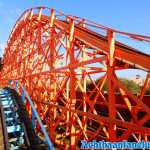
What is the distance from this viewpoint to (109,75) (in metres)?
7.96

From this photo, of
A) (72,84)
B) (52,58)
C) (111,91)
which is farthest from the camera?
(52,58)

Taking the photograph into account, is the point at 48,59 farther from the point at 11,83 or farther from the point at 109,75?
the point at 109,75

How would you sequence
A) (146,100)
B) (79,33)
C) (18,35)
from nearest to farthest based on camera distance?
(79,33)
(146,100)
(18,35)

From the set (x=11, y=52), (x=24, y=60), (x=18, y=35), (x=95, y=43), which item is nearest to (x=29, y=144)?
(x=95, y=43)

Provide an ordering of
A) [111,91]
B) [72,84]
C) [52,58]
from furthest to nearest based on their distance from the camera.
Result: 1. [52,58]
2. [72,84]
3. [111,91]

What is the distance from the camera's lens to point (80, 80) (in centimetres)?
1193

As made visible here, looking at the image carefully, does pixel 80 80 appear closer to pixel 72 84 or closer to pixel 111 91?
pixel 72 84

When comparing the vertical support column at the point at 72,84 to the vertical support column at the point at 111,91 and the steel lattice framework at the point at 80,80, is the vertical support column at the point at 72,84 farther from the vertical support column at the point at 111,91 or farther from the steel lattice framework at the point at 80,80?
the vertical support column at the point at 111,91

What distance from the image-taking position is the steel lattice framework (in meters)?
Answer: 7.74

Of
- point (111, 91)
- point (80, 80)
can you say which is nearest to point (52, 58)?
point (80, 80)

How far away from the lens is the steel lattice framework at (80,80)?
7738mm

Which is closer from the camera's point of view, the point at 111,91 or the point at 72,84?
the point at 111,91

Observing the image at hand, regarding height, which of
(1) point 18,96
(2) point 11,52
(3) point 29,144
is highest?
(2) point 11,52

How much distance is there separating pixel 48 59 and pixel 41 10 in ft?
10.7
